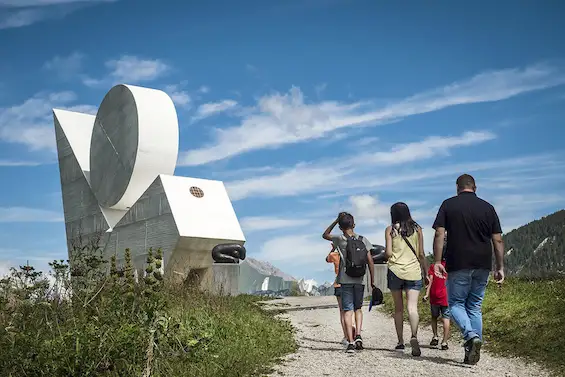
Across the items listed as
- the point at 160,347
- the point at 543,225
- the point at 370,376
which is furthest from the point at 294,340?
the point at 543,225

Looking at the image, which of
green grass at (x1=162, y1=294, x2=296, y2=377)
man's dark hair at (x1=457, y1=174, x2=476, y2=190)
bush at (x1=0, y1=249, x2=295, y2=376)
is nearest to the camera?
bush at (x1=0, y1=249, x2=295, y2=376)

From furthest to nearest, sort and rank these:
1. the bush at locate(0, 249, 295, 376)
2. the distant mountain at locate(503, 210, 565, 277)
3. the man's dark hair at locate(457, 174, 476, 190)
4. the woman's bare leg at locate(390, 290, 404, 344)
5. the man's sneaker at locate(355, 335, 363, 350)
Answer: the distant mountain at locate(503, 210, 565, 277), the man's sneaker at locate(355, 335, 363, 350), the woman's bare leg at locate(390, 290, 404, 344), the man's dark hair at locate(457, 174, 476, 190), the bush at locate(0, 249, 295, 376)

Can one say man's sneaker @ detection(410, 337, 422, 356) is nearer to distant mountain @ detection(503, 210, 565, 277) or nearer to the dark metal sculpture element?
distant mountain @ detection(503, 210, 565, 277)

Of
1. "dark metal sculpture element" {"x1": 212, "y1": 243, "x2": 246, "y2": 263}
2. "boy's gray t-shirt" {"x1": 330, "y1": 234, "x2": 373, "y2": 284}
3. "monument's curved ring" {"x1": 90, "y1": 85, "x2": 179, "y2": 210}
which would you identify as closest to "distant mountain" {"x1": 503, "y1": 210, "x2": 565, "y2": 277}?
"dark metal sculpture element" {"x1": 212, "y1": 243, "x2": 246, "y2": 263}

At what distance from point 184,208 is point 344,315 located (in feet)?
42.8

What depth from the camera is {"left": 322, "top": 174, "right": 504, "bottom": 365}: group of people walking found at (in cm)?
791

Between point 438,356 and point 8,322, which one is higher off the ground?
point 8,322

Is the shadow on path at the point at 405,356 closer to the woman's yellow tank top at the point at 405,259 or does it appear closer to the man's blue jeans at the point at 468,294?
the man's blue jeans at the point at 468,294

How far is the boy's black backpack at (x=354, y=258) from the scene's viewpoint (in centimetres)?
880

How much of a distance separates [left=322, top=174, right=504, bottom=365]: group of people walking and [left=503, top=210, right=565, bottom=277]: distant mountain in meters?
10.4

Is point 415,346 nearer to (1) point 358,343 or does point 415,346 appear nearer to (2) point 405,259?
(1) point 358,343

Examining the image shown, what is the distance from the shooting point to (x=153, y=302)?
696 cm

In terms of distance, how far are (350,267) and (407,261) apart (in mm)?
720

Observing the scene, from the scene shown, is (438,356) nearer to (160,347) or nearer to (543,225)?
(160,347)
